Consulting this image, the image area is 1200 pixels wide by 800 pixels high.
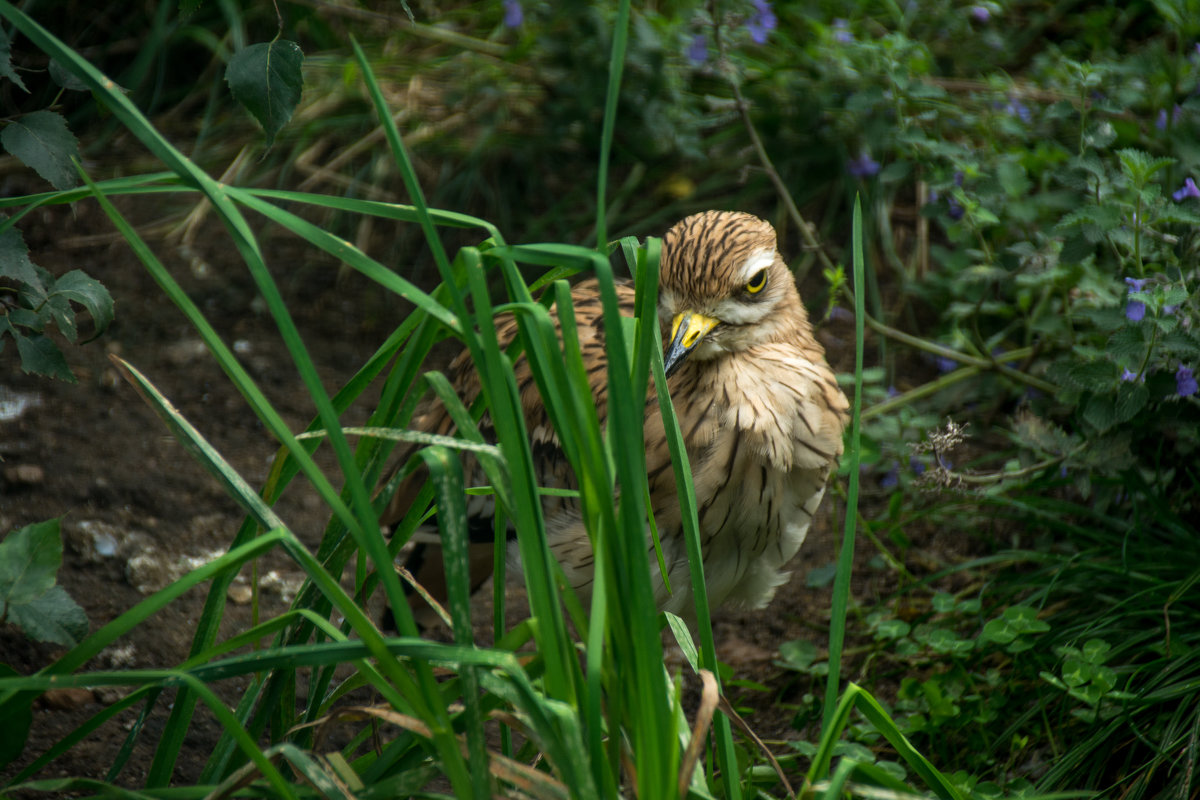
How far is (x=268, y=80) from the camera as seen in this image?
1.49 meters

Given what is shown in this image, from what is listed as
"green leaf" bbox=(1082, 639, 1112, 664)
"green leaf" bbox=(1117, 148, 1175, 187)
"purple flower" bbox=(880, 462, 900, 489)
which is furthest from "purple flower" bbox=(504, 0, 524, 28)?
"green leaf" bbox=(1082, 639, 1112, 664)

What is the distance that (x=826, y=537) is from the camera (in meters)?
3.12

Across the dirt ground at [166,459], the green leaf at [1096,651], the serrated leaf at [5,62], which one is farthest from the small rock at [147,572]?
the green leaf at [1096,651]

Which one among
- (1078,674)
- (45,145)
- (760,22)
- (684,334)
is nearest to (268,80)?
(45,145)

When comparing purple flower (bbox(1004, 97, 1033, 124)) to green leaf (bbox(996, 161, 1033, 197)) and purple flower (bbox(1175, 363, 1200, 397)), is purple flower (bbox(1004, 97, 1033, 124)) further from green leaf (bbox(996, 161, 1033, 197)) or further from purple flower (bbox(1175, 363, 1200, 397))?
purple flower (bbox(1175, 363, 1200, 397))

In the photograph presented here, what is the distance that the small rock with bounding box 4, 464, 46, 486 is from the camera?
2.82 m

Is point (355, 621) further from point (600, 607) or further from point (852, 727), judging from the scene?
point (852, 727)

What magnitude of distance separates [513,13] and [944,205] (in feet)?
5.80

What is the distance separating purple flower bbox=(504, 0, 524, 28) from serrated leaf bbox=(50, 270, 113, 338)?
2513mm

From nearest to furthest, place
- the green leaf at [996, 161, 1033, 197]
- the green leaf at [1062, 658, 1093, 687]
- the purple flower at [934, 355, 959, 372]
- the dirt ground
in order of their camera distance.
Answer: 1. the green leaf at [1062, 658, 1093, 687]
2. the dirt ground
3. the green leaf at [996, 161, 1033, 197]
4. the purple flower at [934, 355, 959, 372]

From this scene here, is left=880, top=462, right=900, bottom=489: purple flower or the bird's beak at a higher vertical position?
the bird's beak

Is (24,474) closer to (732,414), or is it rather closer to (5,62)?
(5,62)

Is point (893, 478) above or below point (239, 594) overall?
above

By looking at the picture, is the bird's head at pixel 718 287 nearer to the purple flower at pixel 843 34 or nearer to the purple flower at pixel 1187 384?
the purple flower at pixel 1187 384
